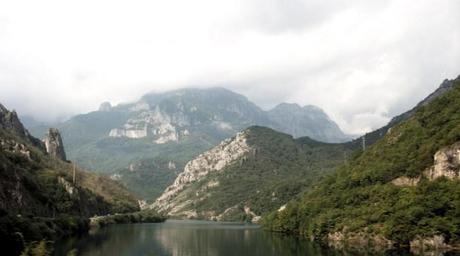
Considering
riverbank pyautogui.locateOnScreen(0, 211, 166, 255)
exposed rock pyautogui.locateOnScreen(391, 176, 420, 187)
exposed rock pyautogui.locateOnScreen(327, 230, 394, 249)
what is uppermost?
exposed rock pyautogui.locateOnScreen(391, 176, 420, 187)

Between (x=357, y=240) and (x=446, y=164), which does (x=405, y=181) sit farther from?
(x=357, y=240)

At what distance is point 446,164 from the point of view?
14562 cm

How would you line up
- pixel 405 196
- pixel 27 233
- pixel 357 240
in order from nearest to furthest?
pixel 27 233
pixel 405 196
pixel 357 240

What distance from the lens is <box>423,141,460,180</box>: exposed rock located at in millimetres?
142500

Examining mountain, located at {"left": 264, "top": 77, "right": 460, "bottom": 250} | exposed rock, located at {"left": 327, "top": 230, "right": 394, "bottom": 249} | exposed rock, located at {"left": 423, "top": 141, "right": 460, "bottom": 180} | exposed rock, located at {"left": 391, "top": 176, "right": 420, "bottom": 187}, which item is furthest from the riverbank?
exposed rock, located at {"left": 423, "top": 141, "right": 460, "bottom": 180}

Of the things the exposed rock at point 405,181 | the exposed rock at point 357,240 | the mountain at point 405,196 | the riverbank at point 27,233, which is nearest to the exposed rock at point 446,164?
the mountain at point 405,196

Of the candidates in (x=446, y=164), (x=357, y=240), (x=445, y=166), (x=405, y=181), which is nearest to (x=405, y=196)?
(x=445, y=166)

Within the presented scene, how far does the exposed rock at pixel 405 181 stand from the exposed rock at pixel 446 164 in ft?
15.6

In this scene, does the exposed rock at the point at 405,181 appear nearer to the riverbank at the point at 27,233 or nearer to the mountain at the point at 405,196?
the mountain at the point at 405,196

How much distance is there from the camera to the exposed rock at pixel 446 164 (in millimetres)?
142500

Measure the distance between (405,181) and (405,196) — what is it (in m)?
21.0

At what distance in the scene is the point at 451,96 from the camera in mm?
189750

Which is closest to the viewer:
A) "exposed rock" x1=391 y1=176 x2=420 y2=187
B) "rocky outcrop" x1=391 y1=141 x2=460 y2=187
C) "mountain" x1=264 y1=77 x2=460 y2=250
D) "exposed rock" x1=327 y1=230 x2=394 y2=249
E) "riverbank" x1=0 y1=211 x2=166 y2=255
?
"riverbank" x1=0 y1=211 x2=166 y2=255

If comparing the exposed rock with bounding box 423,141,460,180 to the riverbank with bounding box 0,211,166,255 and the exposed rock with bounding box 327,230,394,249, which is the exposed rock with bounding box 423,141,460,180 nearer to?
the exposed rock with bounding box 327,230,394,249
